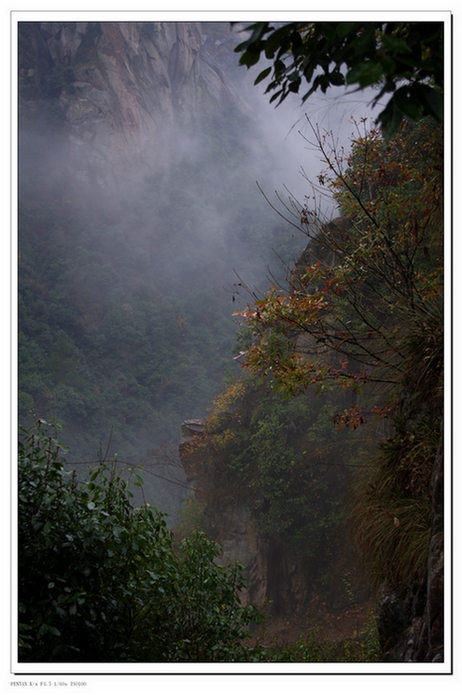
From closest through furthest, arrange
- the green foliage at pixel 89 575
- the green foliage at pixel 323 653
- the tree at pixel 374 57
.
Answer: the tree at pixel 374 57, the green foliage at pixel 89 575, the green foliage at pixel 323 653

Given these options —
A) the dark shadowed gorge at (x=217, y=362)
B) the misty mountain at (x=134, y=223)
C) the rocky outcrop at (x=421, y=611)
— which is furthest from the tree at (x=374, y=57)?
the misty mountain at (x=134, y=223)

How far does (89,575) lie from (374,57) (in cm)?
177

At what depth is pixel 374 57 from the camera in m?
1.12

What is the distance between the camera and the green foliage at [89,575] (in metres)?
1.68

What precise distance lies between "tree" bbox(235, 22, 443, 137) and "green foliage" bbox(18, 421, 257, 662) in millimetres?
1371

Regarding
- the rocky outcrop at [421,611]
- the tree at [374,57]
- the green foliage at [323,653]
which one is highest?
the tree at [374,57]

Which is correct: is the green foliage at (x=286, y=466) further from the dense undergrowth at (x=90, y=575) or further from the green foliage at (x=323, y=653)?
the dense undergrowth at (x=90, y=575)

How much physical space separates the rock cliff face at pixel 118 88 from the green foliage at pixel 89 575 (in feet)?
50.5

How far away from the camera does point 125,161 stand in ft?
60.5

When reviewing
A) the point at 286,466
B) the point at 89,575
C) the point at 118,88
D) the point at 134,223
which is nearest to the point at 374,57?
the point at 89,575

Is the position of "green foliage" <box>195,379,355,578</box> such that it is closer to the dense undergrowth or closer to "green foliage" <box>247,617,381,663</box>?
"green foliage" <box>247,617,381,663</box>

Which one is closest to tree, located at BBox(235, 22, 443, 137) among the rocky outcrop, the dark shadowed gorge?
the dark shadowed gorge

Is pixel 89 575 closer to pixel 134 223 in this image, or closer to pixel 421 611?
pixel 421 611

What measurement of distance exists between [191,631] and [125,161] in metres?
18.4
